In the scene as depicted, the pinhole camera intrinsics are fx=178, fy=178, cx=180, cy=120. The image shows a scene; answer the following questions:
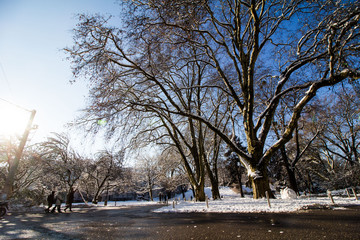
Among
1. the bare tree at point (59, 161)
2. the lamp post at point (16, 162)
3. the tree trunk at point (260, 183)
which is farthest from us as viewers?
the bare tree at point (59, 161)

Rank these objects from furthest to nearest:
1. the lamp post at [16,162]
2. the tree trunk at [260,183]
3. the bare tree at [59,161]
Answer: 1. the bare tree at [59,161]
2. the tree trunk at [260,183]
3. the lamp post at [16,162]

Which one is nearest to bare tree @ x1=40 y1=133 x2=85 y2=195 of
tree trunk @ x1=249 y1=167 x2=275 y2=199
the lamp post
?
the lamp post

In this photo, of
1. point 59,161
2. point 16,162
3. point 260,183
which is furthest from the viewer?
point 59,161

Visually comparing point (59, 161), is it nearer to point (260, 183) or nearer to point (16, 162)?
point (16, 162)

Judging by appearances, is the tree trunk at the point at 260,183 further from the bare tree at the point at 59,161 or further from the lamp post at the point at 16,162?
the bare tree at the point at 59,161

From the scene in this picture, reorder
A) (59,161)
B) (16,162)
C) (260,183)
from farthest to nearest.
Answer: (59,161) → (260,183) → (16,162)

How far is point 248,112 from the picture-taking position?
12016mm

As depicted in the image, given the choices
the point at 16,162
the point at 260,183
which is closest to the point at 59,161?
the point at 16,162

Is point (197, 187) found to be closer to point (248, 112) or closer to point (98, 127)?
point (248, 112)

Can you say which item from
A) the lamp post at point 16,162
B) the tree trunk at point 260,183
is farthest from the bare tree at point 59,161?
the tree trunk at point 260,183

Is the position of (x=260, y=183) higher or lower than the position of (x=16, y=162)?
lower

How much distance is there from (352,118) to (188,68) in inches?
865

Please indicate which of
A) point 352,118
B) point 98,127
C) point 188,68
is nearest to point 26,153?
point 98,127

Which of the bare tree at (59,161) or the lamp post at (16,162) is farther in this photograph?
the bare tree at (59,161)
